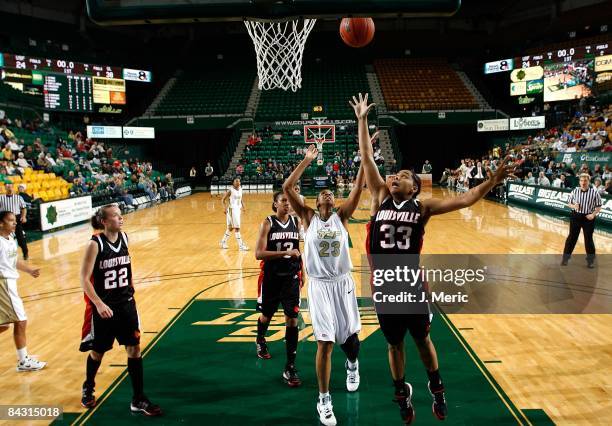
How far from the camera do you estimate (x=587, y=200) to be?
962 cm

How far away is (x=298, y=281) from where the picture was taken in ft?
18.8

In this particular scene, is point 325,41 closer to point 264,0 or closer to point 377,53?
point 377,53

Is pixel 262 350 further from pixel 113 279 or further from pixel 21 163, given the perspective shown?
pixel 21 163

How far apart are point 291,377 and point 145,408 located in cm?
138

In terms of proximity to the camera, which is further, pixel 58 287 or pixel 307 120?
pixel 307 120

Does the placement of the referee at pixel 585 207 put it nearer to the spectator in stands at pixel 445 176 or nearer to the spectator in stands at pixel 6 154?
the spectator in stands at pixel 6 154

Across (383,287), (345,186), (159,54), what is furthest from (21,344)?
(159,54)

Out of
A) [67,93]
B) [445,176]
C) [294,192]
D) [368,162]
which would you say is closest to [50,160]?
[67,93]

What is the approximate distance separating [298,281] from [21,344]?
117 inches

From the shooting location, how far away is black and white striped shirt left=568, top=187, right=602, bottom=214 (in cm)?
955

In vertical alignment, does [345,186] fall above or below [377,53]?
below

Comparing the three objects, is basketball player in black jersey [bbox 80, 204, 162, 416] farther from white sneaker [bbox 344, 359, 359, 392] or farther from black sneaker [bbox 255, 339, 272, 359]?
white sneaker [bbox 344, 359, 359, 392]

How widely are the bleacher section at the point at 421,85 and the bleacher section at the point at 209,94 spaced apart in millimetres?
8973

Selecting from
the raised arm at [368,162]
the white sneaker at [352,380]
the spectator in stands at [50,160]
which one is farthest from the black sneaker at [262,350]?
the spectator in stands at [50,160]
